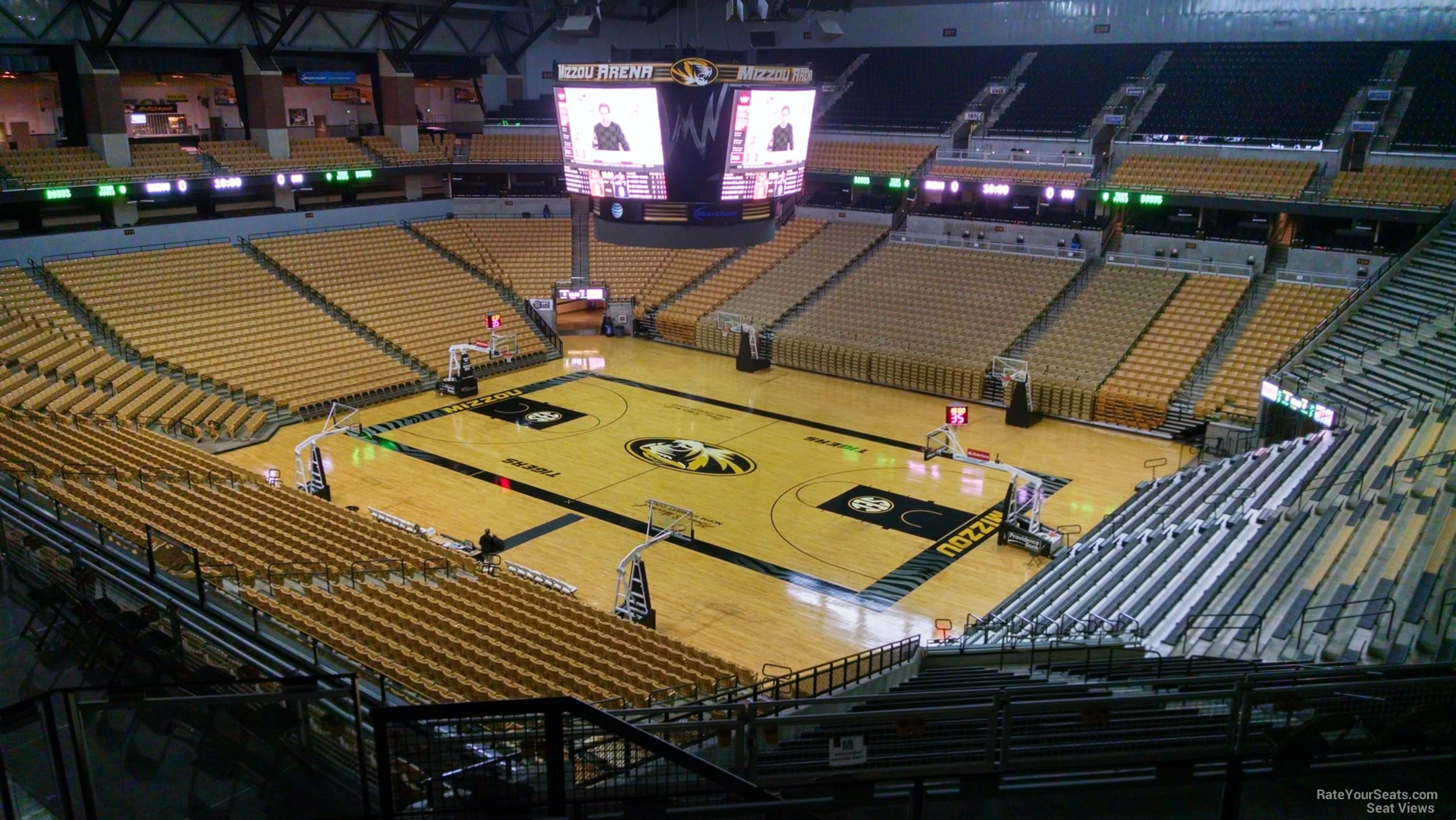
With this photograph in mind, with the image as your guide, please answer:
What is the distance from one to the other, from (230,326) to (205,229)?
16.9 feet

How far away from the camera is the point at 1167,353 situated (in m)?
25.5

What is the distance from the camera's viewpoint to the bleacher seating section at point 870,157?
33.7 metres

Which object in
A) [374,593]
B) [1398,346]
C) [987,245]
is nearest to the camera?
[374,593]

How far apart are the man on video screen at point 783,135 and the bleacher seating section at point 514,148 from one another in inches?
748

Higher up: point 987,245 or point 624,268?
point 987,245

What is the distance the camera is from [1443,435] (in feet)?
49.7

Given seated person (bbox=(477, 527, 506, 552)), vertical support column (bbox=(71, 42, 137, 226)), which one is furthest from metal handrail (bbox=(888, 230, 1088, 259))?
vertical support column (bbox=(71, 42, 137, 226))

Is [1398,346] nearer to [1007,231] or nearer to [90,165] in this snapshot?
[1007,231]

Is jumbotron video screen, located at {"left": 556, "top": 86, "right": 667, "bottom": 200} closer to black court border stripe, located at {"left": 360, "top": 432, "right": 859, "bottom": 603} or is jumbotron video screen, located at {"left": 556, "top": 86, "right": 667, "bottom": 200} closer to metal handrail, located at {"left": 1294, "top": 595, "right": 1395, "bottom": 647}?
black court border stripe, located at {"left": 360, "top": 432, "right": 859, "bottom": 603}

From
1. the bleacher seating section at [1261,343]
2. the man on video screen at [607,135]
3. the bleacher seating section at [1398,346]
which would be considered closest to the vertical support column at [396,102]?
the man on video screen at [607,135]

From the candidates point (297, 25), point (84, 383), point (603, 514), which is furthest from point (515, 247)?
point (603, 514)

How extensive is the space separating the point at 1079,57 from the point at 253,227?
27.3 meters

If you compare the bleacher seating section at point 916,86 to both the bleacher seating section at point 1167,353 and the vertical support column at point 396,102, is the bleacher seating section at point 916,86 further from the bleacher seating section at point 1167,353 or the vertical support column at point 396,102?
the vertical support column at point 396,102

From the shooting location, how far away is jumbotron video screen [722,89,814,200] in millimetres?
17609
